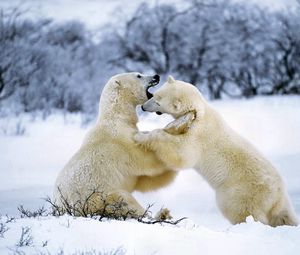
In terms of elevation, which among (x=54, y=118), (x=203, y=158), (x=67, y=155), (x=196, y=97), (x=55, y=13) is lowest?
(x=55, y=13)

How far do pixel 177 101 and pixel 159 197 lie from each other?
2538 millimetres

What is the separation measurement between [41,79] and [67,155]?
10.1m

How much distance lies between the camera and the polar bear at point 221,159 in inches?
196

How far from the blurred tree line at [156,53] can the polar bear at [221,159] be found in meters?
11.8

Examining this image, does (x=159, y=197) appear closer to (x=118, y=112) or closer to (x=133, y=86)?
(x=133, y=86)

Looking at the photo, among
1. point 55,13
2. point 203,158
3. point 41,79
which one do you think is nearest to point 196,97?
point 203,158

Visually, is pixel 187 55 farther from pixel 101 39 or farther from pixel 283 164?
pixel 283 164

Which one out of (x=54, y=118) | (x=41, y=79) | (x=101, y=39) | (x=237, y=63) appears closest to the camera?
(x=54, y=118)

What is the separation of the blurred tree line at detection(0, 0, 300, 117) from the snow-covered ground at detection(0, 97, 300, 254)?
369 centimetres

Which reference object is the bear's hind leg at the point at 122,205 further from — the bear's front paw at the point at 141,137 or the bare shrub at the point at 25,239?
the bare shrub at the point at 25,239

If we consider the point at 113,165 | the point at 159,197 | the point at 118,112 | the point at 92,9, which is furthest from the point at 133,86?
the point at 92,9

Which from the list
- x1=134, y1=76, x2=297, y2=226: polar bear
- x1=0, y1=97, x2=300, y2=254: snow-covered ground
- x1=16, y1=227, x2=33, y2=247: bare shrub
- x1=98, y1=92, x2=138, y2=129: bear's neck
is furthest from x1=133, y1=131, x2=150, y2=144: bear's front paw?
x1=16, y1=227, x2=33, y2=247: bare shrub

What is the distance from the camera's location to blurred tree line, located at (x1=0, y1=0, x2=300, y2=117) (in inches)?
757

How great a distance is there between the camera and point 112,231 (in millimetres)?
3469
